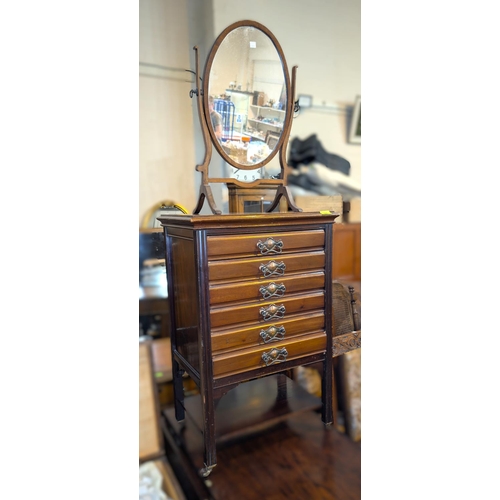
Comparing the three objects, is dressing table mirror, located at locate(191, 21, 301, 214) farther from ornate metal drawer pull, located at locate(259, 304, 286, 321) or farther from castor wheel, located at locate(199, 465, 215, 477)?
castor wheel, located at locate(199, 465, 215, 477)

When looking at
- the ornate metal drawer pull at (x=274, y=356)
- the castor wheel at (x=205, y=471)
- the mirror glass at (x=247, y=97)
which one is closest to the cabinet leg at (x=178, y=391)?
the castor wheel at (x=205, y=471)

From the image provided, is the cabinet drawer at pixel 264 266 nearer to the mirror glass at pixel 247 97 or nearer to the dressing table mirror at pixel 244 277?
the dressing table mirror at pixel 244 277

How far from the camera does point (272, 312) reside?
3.36 feet

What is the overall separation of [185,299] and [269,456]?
56 centimetres

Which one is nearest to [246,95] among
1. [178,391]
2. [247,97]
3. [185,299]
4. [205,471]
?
[247,97]

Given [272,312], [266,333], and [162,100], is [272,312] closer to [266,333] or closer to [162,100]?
[266,333]

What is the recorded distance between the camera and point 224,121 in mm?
1012

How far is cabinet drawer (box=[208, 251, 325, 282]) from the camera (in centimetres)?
94

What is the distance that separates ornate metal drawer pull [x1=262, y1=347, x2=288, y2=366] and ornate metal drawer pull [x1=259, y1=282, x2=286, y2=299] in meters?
0.15
